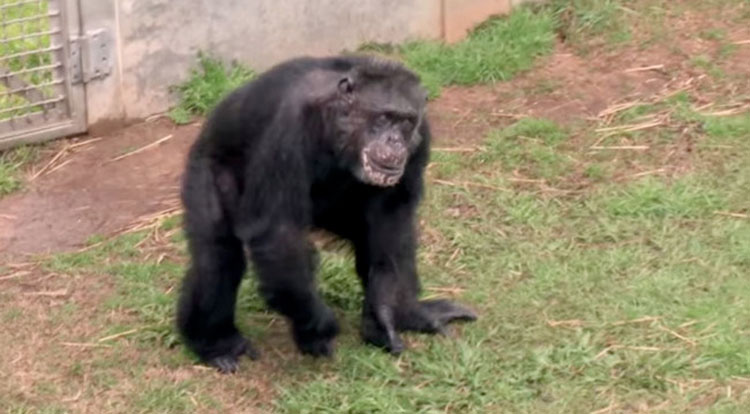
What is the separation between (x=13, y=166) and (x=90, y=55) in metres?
0.63

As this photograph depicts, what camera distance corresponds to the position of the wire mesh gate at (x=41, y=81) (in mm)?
7078

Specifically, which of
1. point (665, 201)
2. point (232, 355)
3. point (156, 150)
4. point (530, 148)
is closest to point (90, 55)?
point (156, 150)

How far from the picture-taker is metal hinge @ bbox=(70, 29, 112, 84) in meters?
7.15

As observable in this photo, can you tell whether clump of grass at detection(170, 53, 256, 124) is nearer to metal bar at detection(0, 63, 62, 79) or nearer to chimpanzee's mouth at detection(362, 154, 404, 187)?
metal bar at detection(0, 63, 62, 79)

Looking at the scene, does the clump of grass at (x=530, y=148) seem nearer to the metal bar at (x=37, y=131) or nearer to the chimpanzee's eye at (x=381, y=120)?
the chimpanzee's eye at (x=381, y=120)

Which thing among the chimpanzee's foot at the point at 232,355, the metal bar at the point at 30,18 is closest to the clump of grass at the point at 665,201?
the chimpanzee's foot at the point at 232,355

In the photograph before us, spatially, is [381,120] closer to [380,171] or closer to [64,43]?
[380,171]

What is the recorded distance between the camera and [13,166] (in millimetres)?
7016

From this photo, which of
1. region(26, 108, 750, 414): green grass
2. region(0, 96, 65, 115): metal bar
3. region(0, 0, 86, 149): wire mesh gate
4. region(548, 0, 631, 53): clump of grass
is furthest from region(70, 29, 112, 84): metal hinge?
region(548, 0, 631, 53): clump of grass

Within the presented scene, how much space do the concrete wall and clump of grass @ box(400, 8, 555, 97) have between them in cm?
12

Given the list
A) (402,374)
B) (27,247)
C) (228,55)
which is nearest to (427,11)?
(228,55)

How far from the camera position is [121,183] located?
6988 millimetres

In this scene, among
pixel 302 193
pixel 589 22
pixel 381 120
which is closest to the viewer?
pixel 302 193

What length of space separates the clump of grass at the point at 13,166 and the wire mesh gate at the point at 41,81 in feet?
A: 0.16
